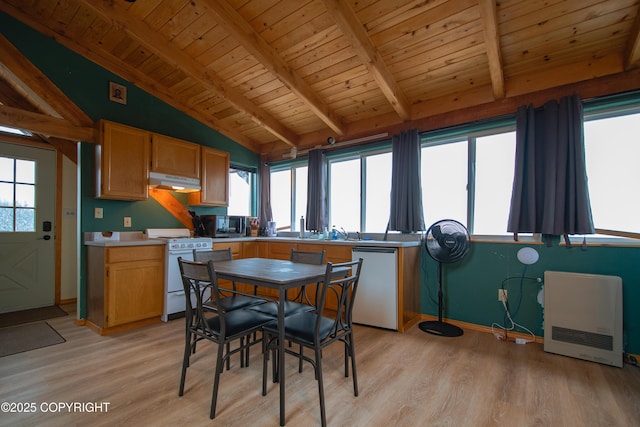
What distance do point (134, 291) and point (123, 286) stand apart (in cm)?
12

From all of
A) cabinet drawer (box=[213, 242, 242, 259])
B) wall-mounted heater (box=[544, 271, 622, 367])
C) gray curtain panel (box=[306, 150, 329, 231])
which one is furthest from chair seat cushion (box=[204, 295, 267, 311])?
wall-mounted heater (box=[544, 271, 622, 367])

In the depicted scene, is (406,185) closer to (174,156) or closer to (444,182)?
(444,182)

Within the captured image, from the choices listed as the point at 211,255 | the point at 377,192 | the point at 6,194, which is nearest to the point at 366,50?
the point at 377,192

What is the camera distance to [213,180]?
4113 millimetres

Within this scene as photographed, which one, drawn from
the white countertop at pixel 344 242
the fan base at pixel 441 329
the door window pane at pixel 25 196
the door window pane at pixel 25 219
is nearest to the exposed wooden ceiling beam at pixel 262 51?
the white countertop at pixel 344 242

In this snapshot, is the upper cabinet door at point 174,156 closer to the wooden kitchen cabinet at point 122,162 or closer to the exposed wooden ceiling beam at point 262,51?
the wooden kitchen cabinet at point 122,162

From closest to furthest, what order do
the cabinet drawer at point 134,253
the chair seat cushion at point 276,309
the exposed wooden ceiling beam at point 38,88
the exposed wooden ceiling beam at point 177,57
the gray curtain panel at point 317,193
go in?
the chair seat cushion at point 276,309
the exposed wooden ceiling beam at point 177,57
the exposed wooden ceiling beam at point 38,88
the cabinet drawer at point 134,253
the gray curtain panel at point 317,193

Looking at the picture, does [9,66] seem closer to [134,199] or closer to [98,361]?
[134,199]

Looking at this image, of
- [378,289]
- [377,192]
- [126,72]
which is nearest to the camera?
[378,289]

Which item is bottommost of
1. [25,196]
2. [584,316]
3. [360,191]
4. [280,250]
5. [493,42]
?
[584,316]

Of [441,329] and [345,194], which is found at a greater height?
[345,194]

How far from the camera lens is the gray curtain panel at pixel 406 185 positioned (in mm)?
3346

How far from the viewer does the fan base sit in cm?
286

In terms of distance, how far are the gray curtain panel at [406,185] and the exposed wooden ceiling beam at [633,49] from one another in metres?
1.71
